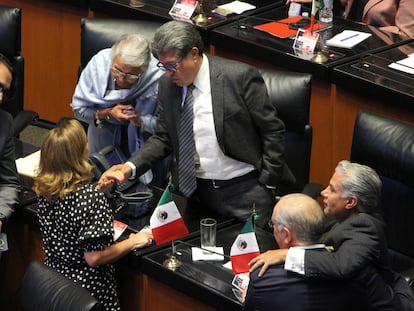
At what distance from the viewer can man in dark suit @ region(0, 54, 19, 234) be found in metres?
A: 4.11

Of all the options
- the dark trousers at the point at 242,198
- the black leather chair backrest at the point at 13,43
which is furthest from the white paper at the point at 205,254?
the black leather chair backrest at the point at 13,43

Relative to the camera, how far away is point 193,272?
3717 millimetres

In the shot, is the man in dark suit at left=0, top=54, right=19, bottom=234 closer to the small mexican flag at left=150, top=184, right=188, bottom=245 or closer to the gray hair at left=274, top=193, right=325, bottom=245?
the small mexican flag at left=150, top=184, right=188, bottom=245

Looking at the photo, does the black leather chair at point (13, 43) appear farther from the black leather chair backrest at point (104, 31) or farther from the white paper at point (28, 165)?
the white paper at point (28, 165)

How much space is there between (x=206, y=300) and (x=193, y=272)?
0.47 ft

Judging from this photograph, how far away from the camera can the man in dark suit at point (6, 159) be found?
4113 mm

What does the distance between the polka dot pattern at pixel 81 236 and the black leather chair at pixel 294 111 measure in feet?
3.09

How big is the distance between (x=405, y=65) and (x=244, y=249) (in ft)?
6.38

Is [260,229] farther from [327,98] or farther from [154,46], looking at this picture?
[327,98]

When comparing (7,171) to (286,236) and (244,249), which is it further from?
(286,236)

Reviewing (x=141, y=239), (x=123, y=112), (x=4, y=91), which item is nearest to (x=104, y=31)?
(x=123, y=112)

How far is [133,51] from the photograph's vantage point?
173 inches

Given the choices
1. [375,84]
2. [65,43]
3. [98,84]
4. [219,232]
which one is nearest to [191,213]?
[219,232]

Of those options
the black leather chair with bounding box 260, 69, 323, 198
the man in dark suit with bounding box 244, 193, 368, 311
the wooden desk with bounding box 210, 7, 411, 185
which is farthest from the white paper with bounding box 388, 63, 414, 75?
the man in dark suit with bounding box 244, 193, 368, 311
